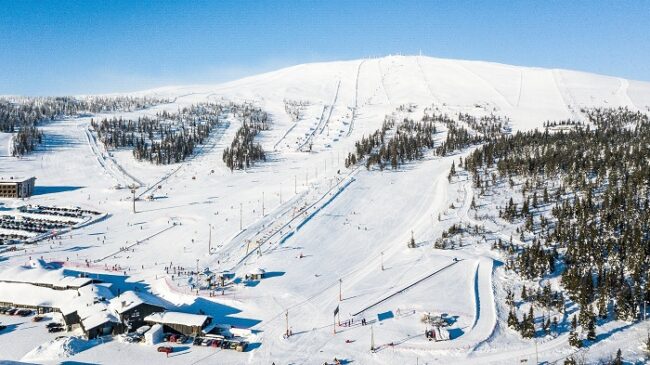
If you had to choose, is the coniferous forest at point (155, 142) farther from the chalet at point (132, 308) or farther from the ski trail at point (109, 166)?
the chalet at point (132, 308)

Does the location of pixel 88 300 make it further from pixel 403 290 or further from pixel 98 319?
pixel 403 290

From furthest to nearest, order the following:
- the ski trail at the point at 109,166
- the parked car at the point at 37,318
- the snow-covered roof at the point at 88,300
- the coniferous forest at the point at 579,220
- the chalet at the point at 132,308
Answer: the ski trail at the point at 109,166
the coniferous forest at the point at 579,220
the parked car at the point at 37,318
the snow-covered roof at the point at 88,300
the chalet at the point at 132,308

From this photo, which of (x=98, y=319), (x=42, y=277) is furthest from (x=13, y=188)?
(x=98, y=319)

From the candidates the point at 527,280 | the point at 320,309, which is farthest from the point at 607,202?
the point at 320,309

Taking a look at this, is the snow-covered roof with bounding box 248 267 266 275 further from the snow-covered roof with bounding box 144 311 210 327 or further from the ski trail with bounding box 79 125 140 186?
the ski trail with bounding box 79 125 140 186

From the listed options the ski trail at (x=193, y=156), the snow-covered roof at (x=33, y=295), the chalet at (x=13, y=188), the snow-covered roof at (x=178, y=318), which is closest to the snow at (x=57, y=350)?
the snow-covered roof at (x=178, y=318)

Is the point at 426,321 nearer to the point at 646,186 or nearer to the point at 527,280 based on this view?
the point at 527,280

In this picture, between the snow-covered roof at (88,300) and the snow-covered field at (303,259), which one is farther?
the snow-covered roof at (88,300)
